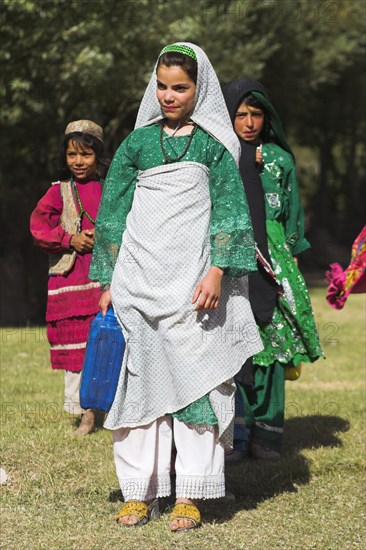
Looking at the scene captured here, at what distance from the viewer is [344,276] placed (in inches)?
237

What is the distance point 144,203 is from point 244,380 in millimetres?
1528

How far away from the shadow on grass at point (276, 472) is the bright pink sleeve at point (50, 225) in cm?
171

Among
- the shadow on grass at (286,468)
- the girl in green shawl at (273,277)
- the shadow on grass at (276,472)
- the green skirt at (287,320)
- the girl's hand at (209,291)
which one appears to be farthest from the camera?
the green skirt at (287,320)

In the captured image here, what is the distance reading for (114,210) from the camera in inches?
182

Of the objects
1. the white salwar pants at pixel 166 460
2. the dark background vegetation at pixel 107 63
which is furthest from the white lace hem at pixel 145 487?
the dark background vegetation at pixel 107 63

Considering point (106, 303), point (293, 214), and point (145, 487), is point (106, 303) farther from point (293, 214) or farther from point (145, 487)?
point (293, 214)

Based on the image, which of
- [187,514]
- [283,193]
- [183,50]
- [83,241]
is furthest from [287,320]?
[183,50]

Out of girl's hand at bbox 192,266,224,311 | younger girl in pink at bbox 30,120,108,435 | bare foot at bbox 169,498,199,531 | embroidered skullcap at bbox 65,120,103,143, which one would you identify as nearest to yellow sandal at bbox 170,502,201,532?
bare foot at bbox 169,498,199,531

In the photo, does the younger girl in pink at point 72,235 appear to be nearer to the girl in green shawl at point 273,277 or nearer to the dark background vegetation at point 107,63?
the girl in green shawl at point 273,277

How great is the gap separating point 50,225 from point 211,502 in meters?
2.14

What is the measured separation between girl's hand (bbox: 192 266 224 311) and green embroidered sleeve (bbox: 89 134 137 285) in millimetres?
486

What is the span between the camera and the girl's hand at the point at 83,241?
6.01 metres

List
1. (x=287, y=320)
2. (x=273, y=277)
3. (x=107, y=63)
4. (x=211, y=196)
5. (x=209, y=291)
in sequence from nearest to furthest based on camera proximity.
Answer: (x=209, y=291)
(x=211, y=196)
(x=273, y=277)
(x=287, y=320)
(x=107, y=63)

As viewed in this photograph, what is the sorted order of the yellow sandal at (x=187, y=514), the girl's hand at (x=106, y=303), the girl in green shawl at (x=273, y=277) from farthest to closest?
1. the girl in green shawl at (x=273, y=277)
2. the girl's hand at (x=106, y=303)
3. the yellow sandal at (x=187, y=514)
